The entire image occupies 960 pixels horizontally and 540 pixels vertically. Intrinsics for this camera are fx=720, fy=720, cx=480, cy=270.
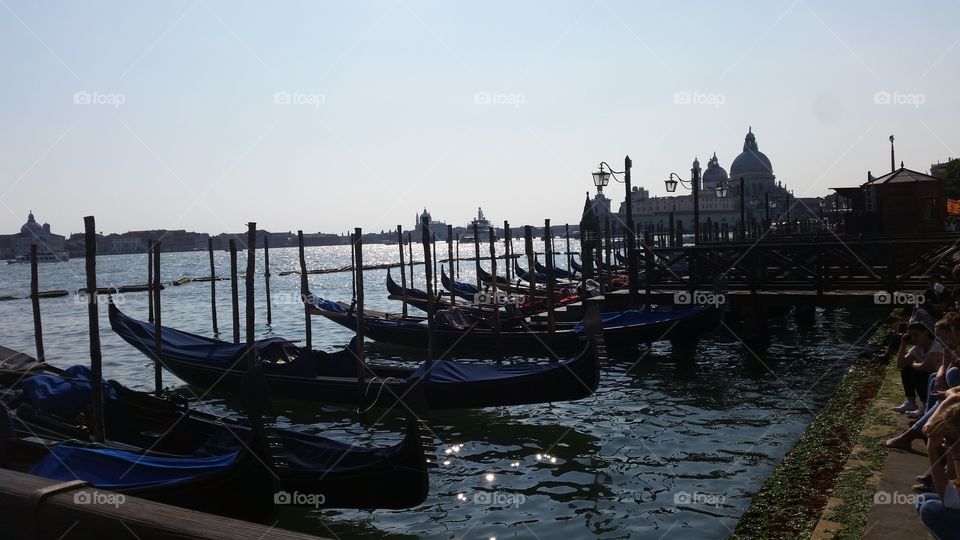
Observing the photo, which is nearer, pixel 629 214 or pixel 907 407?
pixel 907 407

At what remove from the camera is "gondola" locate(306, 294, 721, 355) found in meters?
13.9

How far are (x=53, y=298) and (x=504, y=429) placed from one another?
132ft

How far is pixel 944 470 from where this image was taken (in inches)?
127

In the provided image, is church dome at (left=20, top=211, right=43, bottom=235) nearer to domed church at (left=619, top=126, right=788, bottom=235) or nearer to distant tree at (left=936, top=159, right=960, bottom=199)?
domed church at (left=619, top=126, right=788, bottom=235)

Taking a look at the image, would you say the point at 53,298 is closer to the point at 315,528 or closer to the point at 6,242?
the point at 315,528

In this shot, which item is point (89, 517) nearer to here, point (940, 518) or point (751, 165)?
point (940, 518)

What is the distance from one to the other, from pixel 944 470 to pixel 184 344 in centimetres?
1181

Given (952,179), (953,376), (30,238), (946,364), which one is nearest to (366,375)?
(946,364)

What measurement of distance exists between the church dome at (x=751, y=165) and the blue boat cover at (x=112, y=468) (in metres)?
115

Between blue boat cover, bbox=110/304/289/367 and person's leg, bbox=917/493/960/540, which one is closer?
person's leg, bbox=917/493/960/540

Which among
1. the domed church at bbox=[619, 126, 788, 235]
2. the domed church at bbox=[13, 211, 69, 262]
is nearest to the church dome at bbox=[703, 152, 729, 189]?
the domed church at bbox=[619, 126, 788, 235]

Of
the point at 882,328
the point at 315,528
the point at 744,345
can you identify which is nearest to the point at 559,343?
the point at 744,345

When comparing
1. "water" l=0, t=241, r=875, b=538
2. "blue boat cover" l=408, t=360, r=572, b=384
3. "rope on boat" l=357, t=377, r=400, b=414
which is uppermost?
"blue boat cover" l=408, t=360, r=572, b=384

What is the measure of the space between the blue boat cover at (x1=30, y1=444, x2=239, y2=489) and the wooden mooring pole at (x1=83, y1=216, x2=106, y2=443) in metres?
1.87
